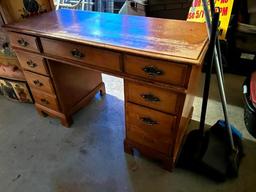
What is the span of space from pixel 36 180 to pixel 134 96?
0.88 metres

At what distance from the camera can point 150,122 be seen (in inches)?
46.1

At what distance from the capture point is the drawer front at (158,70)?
91cm

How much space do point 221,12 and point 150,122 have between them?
1.46 metres

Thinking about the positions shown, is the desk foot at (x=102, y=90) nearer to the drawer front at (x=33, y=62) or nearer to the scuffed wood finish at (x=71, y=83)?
the scuffed wood finish at (x=71, y=83)

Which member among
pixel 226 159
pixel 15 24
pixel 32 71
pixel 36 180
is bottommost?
pixel 36 180

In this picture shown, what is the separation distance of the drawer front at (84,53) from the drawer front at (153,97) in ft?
0.45

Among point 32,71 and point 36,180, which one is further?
point 32,71

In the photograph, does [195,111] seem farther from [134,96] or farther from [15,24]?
[15,24]

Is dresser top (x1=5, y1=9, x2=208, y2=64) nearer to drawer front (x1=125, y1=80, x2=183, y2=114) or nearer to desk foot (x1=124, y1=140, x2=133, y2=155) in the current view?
drawer front (x1=125, y1=80, x2=183, y2=114)

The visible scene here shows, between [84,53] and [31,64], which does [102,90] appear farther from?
[84,53]

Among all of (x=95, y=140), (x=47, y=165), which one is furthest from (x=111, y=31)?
(x=47, y=165)

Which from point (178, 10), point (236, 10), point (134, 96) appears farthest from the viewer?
point (178, 10)

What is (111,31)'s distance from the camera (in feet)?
3.83

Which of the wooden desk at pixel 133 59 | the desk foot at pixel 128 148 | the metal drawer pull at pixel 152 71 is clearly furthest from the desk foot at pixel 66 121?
the metal drawer pull at pixel 152 71
